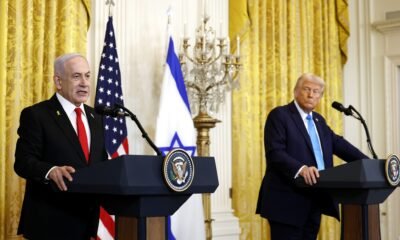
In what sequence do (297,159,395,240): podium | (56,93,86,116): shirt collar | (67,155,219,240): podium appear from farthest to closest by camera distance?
(297,159,395,240): podium < (56,93,86,116): shirt collar < (67,155,219,240): podium

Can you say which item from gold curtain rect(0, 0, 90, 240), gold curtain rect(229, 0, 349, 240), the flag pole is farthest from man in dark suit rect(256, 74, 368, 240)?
gold curtain rect(229, 0, 349, 240)

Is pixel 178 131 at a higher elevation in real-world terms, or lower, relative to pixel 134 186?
higher

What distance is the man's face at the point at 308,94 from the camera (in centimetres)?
456

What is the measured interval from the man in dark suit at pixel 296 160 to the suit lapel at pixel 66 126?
163 cm

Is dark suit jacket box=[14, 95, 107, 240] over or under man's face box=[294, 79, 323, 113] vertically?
under

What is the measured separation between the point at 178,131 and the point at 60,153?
88.3 inches

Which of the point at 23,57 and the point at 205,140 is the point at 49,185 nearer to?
the point at 23,57

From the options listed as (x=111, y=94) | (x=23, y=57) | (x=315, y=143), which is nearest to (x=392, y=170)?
(x=315, y=143)

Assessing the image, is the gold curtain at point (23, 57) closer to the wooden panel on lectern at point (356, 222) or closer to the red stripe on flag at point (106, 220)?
the red stripe on flag at point (106, 220)

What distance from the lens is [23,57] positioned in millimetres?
4750

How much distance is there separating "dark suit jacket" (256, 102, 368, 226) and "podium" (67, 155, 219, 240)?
168 cm

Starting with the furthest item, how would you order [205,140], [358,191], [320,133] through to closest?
[205,140]
[320,133]
[358,191]

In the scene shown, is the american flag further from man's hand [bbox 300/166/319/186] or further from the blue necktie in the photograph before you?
man's hand [bbox 300/166/319/186]

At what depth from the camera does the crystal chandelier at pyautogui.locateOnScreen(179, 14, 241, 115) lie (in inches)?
220
